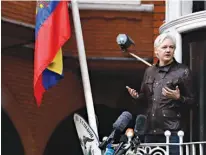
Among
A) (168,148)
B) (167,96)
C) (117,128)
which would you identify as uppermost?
(167,96)

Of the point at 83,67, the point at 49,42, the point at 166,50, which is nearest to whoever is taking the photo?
the point at 166,50

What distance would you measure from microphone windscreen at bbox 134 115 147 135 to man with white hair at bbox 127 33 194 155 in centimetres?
24

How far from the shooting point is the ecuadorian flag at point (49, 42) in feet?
28.7

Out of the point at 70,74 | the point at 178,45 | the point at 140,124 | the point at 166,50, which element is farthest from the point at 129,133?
the point at 70,74

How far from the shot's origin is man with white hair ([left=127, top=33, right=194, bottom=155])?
A: 778cm

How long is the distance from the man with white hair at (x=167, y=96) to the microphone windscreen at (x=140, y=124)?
237 millimetres

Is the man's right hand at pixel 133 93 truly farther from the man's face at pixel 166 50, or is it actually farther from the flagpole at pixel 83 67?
the flagpole at pixel 83 67

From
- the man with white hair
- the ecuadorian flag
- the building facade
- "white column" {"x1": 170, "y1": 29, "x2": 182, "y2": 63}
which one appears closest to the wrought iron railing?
the man with white hair

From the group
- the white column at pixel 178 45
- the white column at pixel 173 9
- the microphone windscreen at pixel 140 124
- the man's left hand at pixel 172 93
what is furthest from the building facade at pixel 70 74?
the microphone windscreen at pixel 140 124

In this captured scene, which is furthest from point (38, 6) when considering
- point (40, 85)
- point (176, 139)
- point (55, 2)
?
point (176, 139)

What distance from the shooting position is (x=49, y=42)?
8.85m

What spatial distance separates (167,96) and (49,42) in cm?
173

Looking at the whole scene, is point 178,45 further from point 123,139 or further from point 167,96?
point 123,139

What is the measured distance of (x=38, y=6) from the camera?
358 inches
